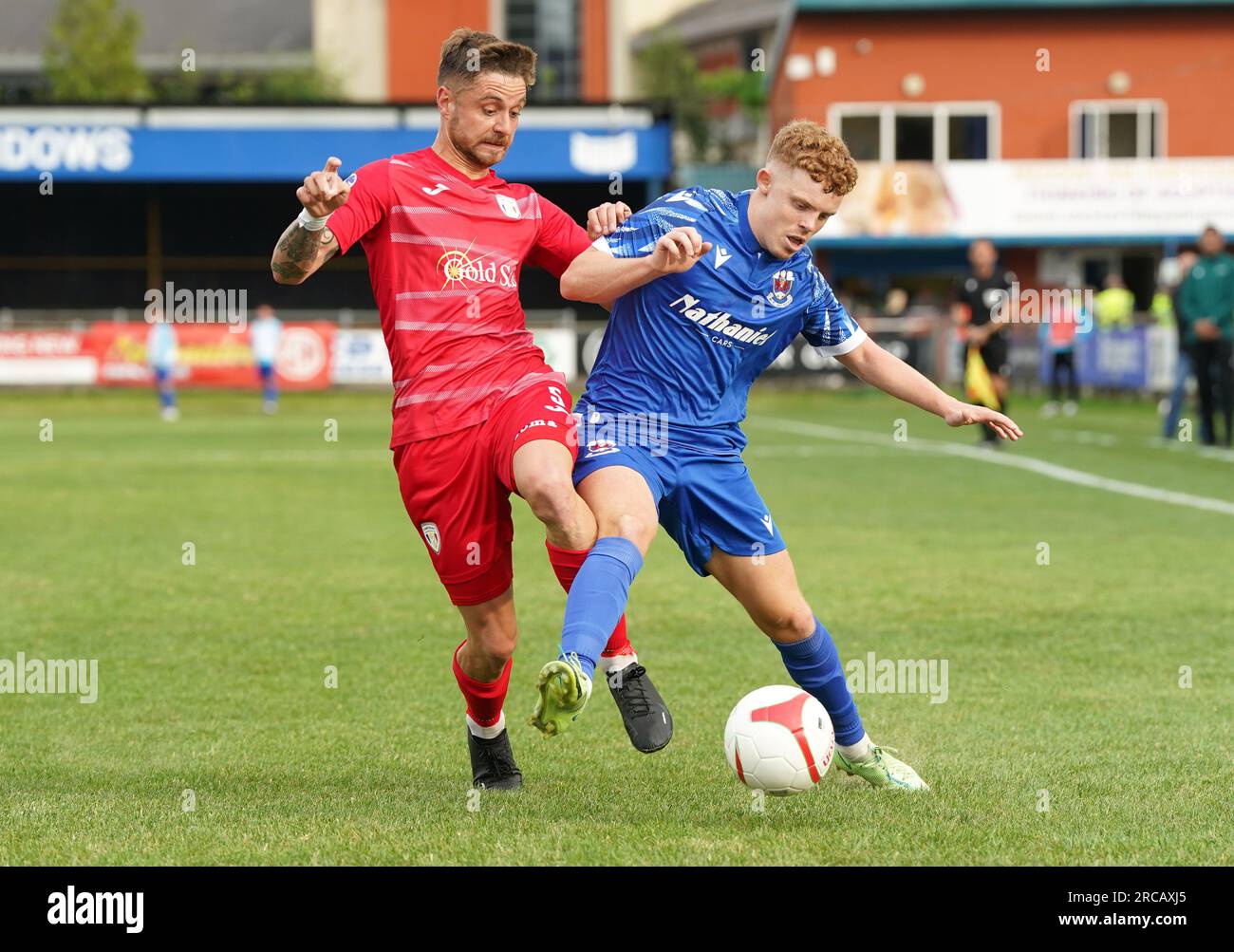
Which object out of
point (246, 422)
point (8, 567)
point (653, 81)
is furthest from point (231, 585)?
point (653, 81)

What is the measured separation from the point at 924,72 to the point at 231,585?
32.0 metres

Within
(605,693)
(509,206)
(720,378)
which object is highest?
(509,206)

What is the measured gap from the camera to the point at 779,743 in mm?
4984

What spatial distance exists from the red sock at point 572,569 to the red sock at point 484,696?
345 mm

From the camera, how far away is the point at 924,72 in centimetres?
3941

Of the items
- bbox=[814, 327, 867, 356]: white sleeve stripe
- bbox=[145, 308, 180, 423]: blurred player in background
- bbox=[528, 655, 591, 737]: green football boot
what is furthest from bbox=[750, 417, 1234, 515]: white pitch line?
bbox=[528, 655, 591, 737]: green football boot

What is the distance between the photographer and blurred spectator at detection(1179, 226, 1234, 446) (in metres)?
18.5

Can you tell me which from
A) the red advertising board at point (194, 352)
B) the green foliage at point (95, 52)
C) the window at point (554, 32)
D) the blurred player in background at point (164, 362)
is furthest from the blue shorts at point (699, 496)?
the window at point (554, 32)

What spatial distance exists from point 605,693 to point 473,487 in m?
2.23

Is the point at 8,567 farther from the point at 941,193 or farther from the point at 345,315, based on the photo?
the point at 941,193

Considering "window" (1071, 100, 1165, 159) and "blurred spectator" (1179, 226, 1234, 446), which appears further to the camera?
"window" (1071, 100, 1165, 159)

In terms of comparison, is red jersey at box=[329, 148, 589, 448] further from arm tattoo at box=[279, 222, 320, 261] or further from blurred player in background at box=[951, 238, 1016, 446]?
blurred player in background at box=[951, 238, 1016, 446]

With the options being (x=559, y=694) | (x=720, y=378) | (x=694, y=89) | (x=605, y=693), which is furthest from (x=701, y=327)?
(x=694, y=89)

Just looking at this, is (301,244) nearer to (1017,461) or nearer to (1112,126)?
(1017,461)
